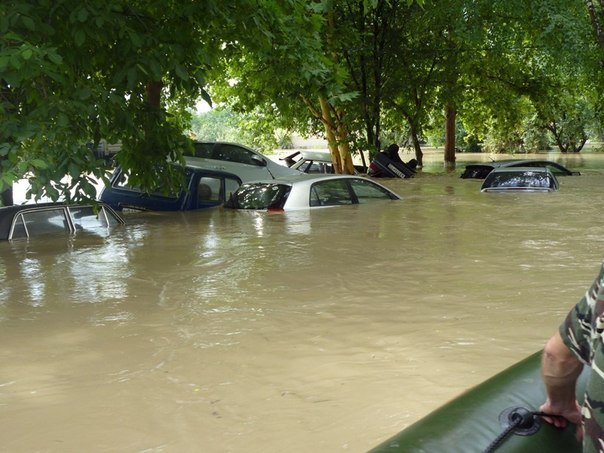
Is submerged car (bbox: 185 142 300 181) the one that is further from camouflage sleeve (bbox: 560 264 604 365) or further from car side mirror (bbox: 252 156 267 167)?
camouflage sleeve (bbox: 560 264 604 365)

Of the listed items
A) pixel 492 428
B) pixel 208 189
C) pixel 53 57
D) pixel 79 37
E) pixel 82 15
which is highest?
pixel 82 15

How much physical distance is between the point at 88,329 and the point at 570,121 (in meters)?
49.2

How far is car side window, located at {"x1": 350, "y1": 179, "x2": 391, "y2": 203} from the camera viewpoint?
13703 millimetres

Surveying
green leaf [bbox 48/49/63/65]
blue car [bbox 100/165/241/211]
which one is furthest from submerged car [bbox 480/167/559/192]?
green leaf [bbox 48/49/63/65]

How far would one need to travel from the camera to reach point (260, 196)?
13.2 m

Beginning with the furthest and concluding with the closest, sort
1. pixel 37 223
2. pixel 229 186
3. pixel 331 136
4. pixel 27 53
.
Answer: pixel 331 136 → pixel 229 186 → pixel 37 223 → pixel 27 53

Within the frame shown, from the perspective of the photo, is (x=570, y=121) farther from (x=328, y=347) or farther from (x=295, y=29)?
(x=328, y=347)

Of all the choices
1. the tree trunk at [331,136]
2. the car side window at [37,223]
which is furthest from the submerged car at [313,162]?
the car side window at [37,223]

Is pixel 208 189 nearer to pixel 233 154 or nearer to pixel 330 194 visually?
pixel 330 194

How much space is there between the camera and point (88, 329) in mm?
6680

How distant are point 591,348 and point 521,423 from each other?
52cm

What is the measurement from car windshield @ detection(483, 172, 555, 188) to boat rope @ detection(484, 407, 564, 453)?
1518 centimetres

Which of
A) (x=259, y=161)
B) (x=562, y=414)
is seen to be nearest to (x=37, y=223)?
(x=259, y=161)

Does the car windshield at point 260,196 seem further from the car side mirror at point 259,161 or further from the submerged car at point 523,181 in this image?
the submerged car at point 523,181
